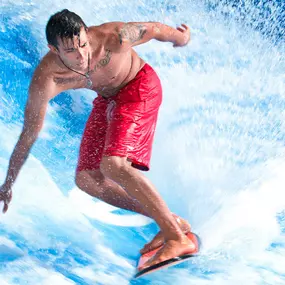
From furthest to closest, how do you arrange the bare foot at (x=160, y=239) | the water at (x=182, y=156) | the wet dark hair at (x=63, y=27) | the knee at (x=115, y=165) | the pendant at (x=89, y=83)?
1. the water at (x=182, y=156)
2. the bare foot at (x=160, y=239)
3. the pendant at (x=89, y=83)
4. the knee at (x=115, y=165)
5. the wet dark hair at (x=63, y=27)

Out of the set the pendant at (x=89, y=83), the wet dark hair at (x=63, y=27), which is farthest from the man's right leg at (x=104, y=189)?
the wet dark hair at (x=63, y=27)

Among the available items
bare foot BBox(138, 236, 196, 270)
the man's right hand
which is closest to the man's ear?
the man's right hand

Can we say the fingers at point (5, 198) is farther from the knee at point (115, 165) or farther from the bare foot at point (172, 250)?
the bare foot at point (172, 250)

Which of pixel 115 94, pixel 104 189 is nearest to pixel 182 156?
pixel 104 189

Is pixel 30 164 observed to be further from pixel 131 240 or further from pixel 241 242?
pixel 241 242

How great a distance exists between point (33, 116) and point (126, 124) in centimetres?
41

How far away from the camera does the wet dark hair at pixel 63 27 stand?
183 cm

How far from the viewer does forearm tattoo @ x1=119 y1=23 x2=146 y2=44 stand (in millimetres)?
2020

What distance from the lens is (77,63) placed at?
1.93 meters

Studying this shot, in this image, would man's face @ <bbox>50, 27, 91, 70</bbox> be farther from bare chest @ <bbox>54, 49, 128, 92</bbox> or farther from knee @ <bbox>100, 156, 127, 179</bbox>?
knee @ <bbox>100, 156, 127, 179</bbox>

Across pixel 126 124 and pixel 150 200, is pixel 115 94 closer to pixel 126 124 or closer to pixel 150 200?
pixel 126 124

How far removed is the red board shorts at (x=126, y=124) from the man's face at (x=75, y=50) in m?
0.31

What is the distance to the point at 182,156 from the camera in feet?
13.2

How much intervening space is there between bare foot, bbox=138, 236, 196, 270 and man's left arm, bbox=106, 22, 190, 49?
2.93 feet
